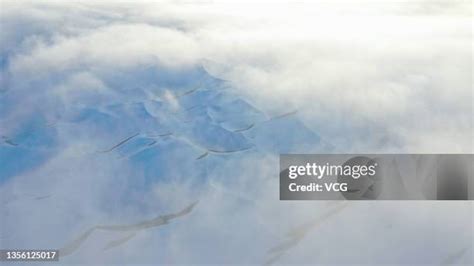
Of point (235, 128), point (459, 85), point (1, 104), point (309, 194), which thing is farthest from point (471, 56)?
point (1, 104)

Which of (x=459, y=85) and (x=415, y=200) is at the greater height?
(x=459, y=85)

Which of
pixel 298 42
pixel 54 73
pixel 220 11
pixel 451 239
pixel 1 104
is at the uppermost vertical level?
pixel 220 11

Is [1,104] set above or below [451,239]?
above

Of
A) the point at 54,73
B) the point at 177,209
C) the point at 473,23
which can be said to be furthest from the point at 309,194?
the point at 54,73

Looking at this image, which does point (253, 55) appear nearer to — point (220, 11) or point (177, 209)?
point (220, 11)

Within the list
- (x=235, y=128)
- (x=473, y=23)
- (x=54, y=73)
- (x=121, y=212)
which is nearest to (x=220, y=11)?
(x=235, y=128)

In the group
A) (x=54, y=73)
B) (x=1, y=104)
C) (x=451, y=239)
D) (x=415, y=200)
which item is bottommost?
(x=451, y=239)

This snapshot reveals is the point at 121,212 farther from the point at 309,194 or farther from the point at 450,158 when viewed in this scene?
the point at 450,158

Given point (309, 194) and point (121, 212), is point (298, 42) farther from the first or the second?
point (121, 212)
